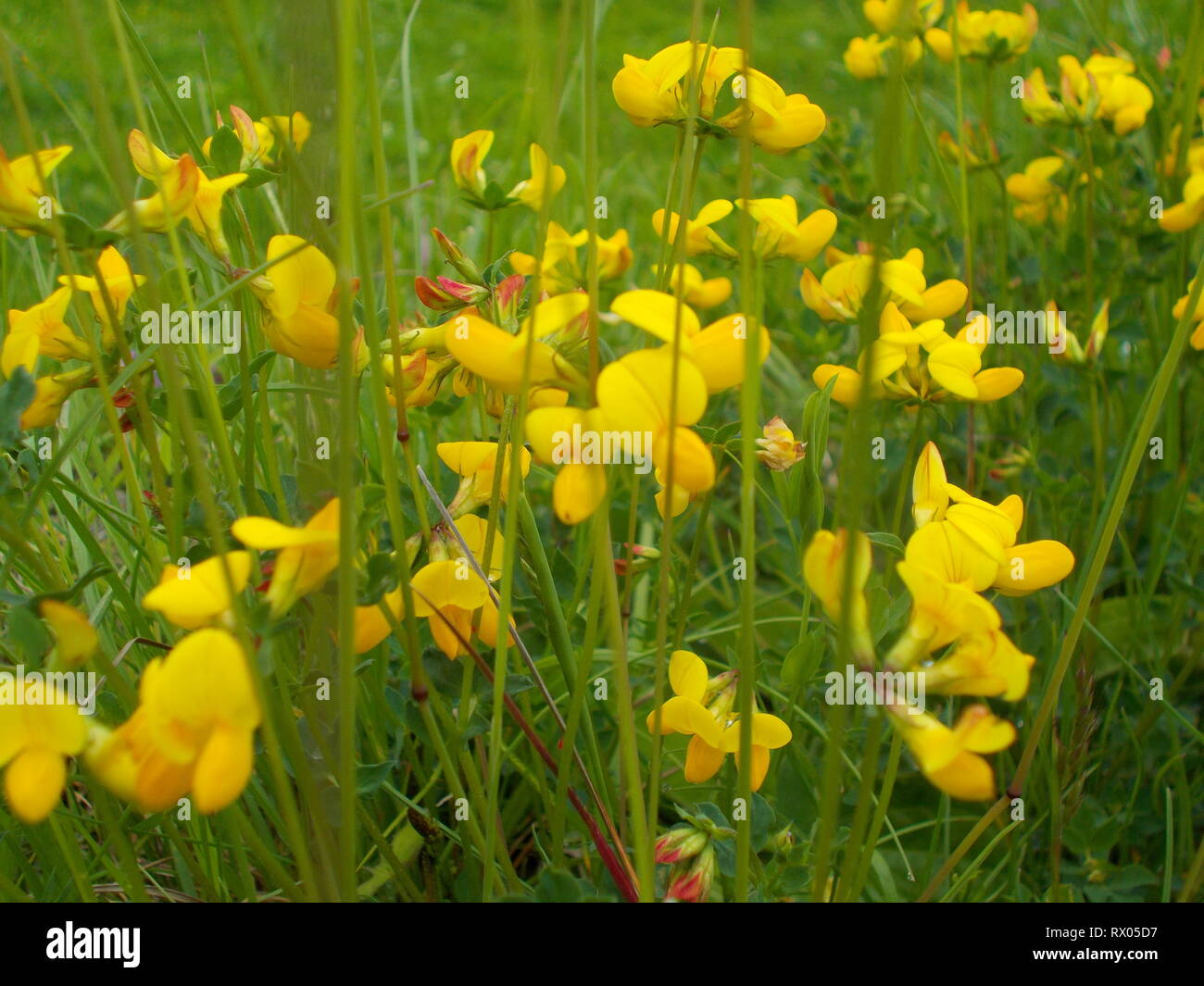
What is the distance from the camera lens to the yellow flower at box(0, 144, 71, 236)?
1.87 ft

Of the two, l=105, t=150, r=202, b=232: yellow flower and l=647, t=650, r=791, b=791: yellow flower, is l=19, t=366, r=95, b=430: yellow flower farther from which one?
l=647, t=650, r=791, b=791: yellow flower

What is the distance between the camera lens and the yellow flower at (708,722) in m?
0.64

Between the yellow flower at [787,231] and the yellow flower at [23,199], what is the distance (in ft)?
1.42

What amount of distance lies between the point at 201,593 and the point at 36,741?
9 cm

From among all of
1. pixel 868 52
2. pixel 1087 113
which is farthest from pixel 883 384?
pixel 868 52

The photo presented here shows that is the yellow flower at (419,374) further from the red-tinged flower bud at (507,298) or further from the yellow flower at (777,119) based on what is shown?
the yellow flower at (777,119)

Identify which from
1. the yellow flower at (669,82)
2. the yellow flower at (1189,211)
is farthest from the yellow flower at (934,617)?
the yellow flower at (1189,211)

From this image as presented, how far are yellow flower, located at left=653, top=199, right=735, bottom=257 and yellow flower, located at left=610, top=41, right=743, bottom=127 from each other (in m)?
0.06

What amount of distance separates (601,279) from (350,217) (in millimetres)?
456

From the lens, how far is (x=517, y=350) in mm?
520

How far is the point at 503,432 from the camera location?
63 centimetres

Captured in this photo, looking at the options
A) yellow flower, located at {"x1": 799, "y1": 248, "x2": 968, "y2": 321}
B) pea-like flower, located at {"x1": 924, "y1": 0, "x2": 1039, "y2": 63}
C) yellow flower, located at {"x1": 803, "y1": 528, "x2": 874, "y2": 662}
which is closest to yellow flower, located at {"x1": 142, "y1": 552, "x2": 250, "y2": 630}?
yellow flower, located at {"x1": 803, "y1": 528, "x2": 874, "y2": 662}

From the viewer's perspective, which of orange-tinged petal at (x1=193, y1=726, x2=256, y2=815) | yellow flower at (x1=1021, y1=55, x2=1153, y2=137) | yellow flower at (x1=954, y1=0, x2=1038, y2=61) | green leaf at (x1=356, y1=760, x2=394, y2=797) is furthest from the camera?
yellow flower at (x1=954, y1=0, x2=1038, y2=61)
